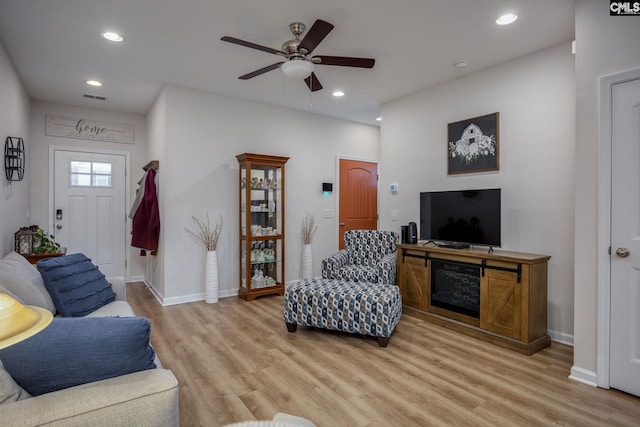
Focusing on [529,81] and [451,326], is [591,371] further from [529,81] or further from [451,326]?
[529,81]

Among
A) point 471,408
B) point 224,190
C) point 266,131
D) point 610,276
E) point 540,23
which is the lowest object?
point 471,408

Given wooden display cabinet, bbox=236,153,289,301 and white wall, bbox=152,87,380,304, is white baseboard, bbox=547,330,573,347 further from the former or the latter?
white wall, bbox=152,87,380,304

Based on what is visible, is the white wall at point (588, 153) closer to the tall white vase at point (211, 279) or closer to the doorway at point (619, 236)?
the doorway at point (619, 236)

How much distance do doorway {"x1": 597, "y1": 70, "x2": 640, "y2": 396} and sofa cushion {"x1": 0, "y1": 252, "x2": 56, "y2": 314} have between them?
3.64 meters

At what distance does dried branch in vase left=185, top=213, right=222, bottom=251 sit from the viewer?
4.49 meters

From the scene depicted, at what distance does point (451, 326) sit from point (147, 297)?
3883 millimetres

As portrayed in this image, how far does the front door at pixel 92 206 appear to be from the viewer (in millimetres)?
5102

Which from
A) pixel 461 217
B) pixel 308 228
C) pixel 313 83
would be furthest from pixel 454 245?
pixel 308 228

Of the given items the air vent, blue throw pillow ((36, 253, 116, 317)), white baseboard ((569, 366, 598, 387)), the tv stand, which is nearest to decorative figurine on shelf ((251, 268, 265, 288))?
blue throw pillow ((36, 253, 116, 317))

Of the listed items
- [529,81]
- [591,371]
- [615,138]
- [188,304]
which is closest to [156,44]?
[188,304]

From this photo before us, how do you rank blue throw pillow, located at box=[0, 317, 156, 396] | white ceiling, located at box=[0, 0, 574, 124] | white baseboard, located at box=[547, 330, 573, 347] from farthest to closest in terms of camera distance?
1. white baseboard, located at box=[547, 330, 573, 347]
2. white ceiling, located at box=[0, 0, 574, 124]
3. blue throw pillow, located at box=[0, 317, 156, 396]

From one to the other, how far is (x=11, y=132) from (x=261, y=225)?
Result: 2.89 m

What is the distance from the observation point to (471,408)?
2.11 meters

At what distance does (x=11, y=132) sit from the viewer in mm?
3590
